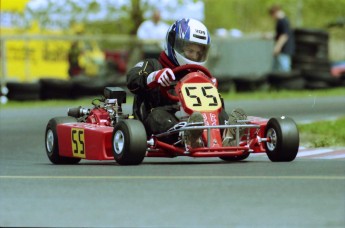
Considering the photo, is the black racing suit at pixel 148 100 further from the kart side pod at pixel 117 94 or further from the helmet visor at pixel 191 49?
the kart side pod at pixel 117 94

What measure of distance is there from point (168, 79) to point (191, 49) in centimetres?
69

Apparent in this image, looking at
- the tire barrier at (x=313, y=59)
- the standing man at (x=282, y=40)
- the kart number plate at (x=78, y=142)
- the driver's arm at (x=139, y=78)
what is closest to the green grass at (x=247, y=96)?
the tire barrier at (x=313, y=59)

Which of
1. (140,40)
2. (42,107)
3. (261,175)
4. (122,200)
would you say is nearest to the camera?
(122,200)

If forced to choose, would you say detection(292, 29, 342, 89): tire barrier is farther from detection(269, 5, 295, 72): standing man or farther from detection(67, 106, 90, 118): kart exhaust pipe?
detection(67, 106, 90, 118): kart exhaust pipe

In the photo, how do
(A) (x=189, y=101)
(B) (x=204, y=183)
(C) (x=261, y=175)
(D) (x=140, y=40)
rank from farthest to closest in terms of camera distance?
(D) (x=140, y=40) → (A) (x=189, y=101) → (C) (x=261, y=175) → (B) (x=204, y=183)

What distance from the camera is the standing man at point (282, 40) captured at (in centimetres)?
2342

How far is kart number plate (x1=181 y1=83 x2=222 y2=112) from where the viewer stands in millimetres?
9297

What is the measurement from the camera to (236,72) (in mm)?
27375

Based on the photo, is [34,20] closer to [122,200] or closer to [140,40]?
[140,40]

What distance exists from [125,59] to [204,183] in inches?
709

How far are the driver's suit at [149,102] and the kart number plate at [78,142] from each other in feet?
1.60

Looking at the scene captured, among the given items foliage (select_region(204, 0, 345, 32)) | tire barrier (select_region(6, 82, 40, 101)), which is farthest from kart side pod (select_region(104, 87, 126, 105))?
foliage (select_region(204, 0, 345, 32))

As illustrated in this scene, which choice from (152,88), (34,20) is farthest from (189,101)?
(34,20)

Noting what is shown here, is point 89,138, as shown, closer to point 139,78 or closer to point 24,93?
point 139,78
